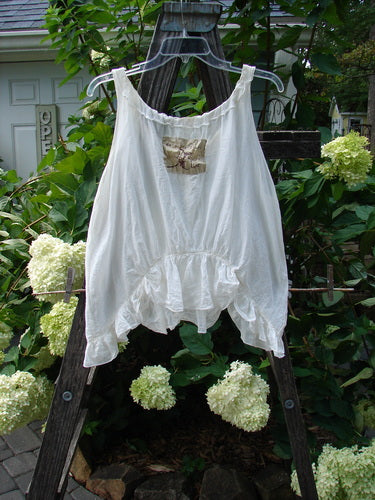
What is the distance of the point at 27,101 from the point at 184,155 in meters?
4.29

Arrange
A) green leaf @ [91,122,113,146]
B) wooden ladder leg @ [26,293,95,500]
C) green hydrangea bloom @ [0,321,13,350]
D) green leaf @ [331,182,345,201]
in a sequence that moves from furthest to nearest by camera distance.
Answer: green leaf @ [91,122,113,146] < green hydrangea bloom @ [0,321,13,350] < green leaf @ [331,182,345,201] < wooden ladder leg @ [26,293,95,500]

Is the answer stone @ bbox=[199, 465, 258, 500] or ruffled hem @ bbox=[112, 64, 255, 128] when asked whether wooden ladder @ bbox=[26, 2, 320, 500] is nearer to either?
ruffled hem @ bbox=[112, 64, 255, 128]

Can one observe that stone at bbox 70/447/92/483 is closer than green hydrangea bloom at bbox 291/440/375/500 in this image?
No

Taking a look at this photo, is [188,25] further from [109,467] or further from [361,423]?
[109,467]

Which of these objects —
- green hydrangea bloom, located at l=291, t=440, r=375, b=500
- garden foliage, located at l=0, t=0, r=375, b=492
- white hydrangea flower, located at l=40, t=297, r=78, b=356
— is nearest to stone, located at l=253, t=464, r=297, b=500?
garden foliage, located at l=0, t=0, r=375, b=492

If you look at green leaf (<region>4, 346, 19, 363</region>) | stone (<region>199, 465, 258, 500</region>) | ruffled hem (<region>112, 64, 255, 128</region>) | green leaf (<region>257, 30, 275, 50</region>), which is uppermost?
green leaf (<region>257, 30, 275, 50</region>)

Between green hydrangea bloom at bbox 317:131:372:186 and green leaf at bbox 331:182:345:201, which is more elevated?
green hydrangea bloom at bbox 317:131:372:186

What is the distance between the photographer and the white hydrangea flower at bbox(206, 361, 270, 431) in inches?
62.6

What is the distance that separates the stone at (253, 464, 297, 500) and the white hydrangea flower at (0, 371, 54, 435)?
1.04 meters

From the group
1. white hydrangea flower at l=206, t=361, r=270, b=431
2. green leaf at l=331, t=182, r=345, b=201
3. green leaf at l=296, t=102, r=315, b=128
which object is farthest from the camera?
green leaf at l=296, t=102, r=315, b=128

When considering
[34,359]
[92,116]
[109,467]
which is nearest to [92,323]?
[34,359]

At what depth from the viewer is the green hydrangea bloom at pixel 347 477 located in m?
1.60

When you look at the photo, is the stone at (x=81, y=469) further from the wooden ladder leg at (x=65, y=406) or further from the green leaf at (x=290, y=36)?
the green leaf at (x=290, y=36)

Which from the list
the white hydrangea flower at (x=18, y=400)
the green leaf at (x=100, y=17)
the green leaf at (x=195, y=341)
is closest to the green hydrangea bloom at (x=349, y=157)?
the green leaf at (x=195, y=341)
